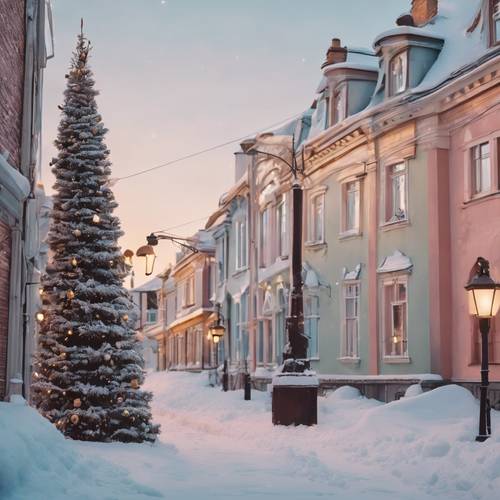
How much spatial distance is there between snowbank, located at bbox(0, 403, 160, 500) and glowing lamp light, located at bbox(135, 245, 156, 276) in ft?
42.3

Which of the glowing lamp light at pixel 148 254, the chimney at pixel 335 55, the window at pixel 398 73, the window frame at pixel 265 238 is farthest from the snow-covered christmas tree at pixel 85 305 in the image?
the window frame at pixel 265 238

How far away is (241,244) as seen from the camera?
3747cm

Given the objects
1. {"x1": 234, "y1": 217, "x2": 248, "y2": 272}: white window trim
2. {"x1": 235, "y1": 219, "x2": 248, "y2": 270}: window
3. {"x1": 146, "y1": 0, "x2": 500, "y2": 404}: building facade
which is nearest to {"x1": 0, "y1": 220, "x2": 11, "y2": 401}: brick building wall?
{"x1": 146, "y1": 0, "x2": 500, "y2": 404}: building facade

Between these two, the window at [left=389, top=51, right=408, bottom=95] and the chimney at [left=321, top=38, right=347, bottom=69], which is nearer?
the window at [left=389, top=51, right=408, bottom=95]

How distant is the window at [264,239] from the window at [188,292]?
19587mm

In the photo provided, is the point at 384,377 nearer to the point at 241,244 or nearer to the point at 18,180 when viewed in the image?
the point at 18,180

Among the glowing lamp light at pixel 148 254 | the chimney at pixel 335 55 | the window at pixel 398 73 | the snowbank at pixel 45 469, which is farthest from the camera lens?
the chimney at pixel 335 55

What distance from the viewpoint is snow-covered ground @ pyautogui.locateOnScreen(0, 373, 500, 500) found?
31.3 feet

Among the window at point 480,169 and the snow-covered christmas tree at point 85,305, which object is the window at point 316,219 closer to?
the window at point 480,169

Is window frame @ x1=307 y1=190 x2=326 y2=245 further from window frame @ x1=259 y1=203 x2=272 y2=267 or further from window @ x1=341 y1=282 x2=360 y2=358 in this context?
window frame @ x1=259 y1=203 x2=272 y2=267

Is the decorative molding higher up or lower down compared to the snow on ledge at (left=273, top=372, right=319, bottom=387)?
higher up

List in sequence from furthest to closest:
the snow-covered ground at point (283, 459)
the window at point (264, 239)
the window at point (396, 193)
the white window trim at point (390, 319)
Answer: the window at point (264, 239) < the window at point (396, 193) < the white window trim at point (390, 319) < the snow-covered ground at point (283, 459)

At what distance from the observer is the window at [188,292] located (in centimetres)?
5338

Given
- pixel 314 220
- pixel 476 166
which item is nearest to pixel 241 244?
pixel 314 220
